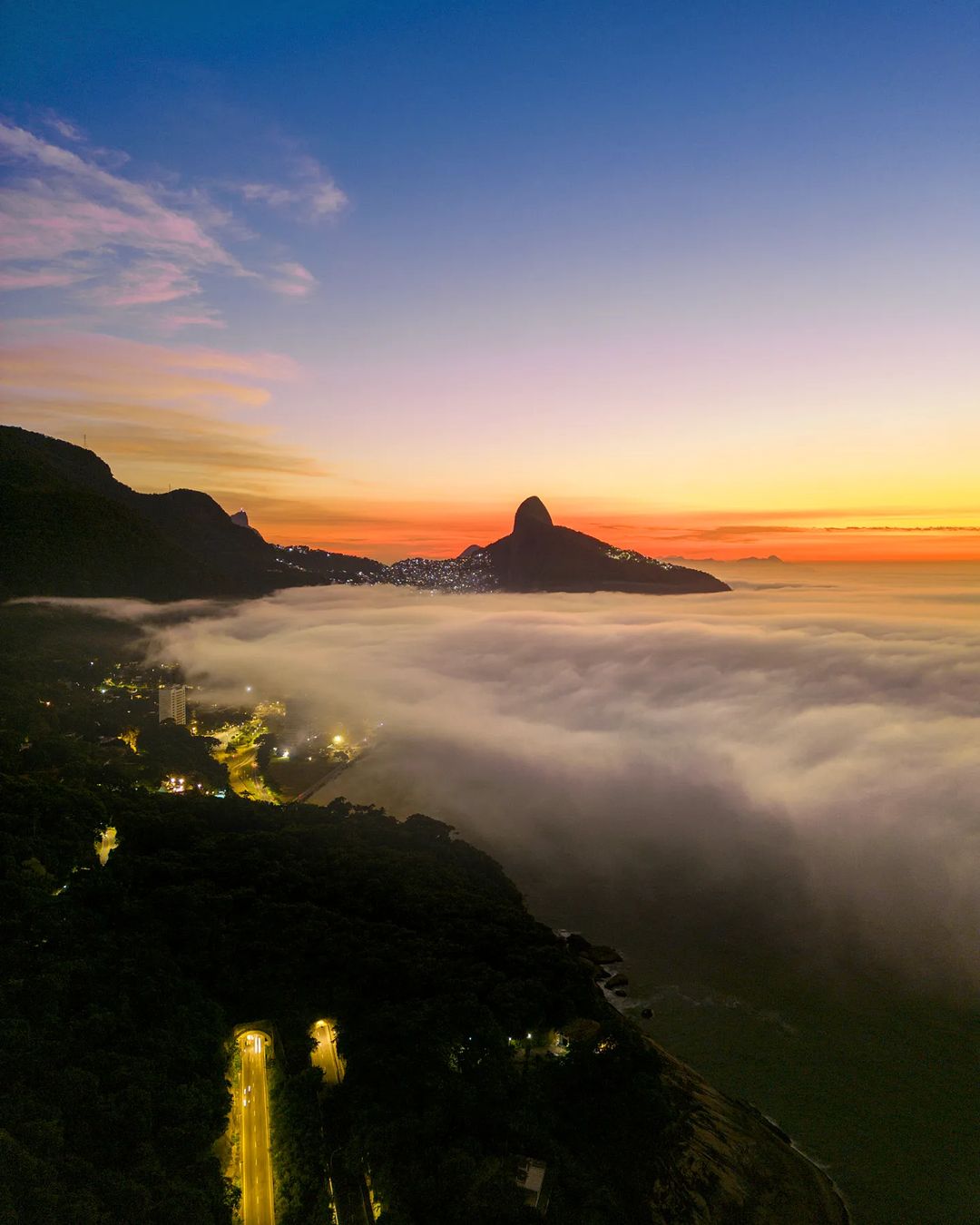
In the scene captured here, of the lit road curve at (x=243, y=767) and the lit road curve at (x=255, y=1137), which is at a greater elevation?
the lit road curve at (x=255, y=1137)

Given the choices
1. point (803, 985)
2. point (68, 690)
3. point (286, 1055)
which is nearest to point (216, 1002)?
point (286, 1055)

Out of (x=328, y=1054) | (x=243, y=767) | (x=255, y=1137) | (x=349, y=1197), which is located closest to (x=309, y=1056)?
(x=328, y=1054)

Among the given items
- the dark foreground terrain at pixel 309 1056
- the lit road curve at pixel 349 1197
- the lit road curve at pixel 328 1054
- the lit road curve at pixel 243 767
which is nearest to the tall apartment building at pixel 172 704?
the lit road curve at pixel 243 767

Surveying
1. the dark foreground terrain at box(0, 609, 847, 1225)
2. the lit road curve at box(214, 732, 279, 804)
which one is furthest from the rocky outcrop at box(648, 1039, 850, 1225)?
the lit road curve at box(214, 732, 279, 804)

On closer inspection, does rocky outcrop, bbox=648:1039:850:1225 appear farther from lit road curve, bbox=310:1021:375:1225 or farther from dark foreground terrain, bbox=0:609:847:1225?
lit road curve, bbox=310:1021:375:1225

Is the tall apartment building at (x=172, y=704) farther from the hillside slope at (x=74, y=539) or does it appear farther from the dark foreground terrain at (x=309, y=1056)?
the hillside slope at (x=74, y=539)

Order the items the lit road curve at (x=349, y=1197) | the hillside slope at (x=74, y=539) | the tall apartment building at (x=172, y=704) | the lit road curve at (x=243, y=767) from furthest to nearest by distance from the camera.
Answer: the hillside slope at (x=74, y=539), the tall apartment building at (x=172, y=704), the lit road curve at (x=243, y=767), the lit road curve at (x=349, y=1197)

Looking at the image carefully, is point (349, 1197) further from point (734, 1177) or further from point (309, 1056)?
point (734, 1177)
